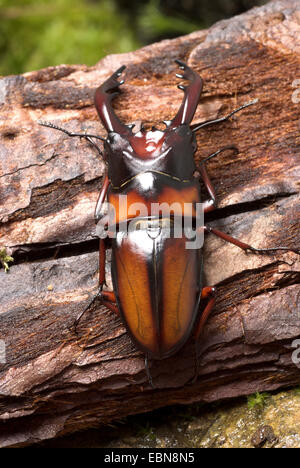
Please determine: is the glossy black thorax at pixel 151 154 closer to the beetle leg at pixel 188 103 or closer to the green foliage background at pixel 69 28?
the beetle leg at pixel 188 103

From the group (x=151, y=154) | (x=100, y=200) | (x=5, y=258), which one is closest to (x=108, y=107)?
(x=151, y=154)

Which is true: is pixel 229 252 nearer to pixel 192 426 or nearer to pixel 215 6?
pixel 192 426

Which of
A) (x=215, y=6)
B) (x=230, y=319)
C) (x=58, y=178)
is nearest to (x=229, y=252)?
(x=230, y=319)

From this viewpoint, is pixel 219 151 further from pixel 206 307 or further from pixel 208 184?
pixel 206 307

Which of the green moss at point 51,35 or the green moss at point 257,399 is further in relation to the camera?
the green moss at point 51,35

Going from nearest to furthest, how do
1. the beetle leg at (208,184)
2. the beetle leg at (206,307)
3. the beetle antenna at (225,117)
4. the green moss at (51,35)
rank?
the beetle leg at (206,307), the beetle leg at (208,184), the beetle antenna at (225,117), the green moss at (51,35)

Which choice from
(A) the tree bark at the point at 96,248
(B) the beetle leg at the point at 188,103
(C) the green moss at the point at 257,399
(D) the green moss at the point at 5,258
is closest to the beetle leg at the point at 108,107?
(A) the tree bark at the point at 96,248
